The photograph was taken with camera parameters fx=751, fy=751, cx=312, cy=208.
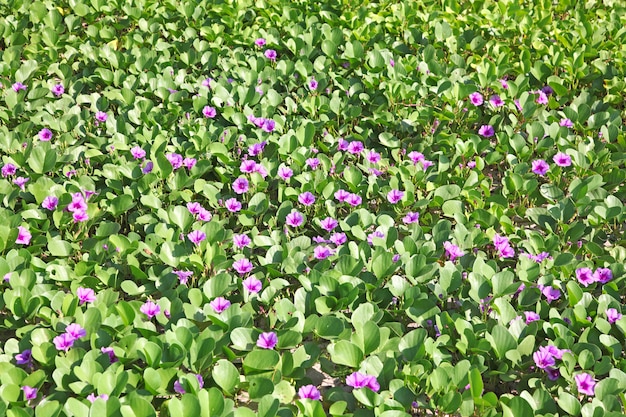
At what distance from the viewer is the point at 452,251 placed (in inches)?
114

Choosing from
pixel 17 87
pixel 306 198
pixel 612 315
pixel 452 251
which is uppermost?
pixel 612 315

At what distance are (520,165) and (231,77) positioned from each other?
5.42 ft

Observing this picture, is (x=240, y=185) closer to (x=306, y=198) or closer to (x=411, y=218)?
(x=306, y=198)

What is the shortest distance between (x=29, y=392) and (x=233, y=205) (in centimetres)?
118

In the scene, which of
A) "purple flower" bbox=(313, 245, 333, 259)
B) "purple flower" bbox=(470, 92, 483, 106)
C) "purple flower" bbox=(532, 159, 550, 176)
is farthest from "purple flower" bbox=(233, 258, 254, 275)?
"purple flower" bbox=(470, 92, 483, 106)

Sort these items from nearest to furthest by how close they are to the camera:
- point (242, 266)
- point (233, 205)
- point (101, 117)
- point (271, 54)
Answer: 1. point (242, 266)
2. point (233, 205)
3. point (101, 117)
4. point (271, 54)

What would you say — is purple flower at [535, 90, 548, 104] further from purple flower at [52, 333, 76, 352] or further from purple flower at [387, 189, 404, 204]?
purple flower at [52, 333, 76, 352]

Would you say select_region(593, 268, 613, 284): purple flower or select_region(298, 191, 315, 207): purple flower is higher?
select_region(593, 268, 613, 284): purple flower

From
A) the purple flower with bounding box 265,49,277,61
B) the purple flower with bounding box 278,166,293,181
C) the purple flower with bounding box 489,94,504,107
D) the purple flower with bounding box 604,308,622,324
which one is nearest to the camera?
the purple flower with bounding box 604,308,622,324

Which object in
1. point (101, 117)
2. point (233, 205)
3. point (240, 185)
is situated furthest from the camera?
point (101, 117)

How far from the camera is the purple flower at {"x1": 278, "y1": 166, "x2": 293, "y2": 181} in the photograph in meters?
3.35

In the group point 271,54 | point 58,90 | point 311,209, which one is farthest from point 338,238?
point 58,90

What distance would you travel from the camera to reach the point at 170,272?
2812 mm

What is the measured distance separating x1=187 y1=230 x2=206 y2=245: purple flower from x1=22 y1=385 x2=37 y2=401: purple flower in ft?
2.81
